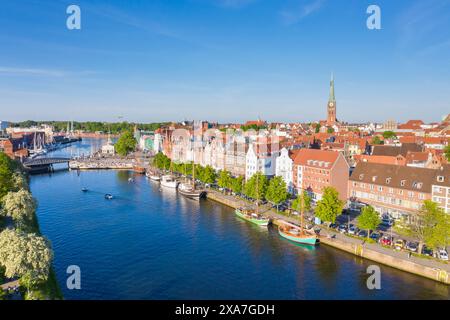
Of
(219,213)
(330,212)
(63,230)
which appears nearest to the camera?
(330,212)

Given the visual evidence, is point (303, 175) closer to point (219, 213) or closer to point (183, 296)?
point (219, 213)

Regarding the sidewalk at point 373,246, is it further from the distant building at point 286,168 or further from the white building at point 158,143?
the white building at point 158,143

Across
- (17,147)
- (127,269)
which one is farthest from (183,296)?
(17,147)

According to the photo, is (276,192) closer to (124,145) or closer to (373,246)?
(373,246)

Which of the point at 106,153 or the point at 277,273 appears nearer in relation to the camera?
the point at 277,273

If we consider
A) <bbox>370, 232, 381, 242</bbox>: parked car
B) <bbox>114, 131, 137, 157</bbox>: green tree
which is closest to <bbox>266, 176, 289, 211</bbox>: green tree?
<bbox>370, 232, 381, 242</bbox>: parked car

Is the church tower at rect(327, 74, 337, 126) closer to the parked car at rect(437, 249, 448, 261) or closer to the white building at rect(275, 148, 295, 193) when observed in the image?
the white building at rect(275, 148, 295, 193)
